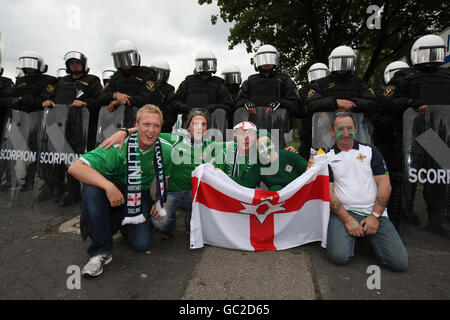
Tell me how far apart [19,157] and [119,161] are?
9.03 ft

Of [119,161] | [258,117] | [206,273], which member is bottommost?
[206,273]

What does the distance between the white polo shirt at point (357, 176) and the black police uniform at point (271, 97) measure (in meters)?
1.63

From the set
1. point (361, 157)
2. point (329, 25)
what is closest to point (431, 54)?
point (361, 157)

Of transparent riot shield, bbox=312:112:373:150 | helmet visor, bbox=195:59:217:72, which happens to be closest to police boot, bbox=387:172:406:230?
transparent riot shield, bbox=312:112:373:150

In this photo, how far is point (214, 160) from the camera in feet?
10.2

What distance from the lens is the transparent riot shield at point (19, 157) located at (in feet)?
13.0

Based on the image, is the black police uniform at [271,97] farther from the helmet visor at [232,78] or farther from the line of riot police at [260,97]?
the helmet visor at [232,78]

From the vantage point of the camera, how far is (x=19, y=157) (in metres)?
4.07

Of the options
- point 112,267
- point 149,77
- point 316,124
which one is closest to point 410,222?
point 316,124

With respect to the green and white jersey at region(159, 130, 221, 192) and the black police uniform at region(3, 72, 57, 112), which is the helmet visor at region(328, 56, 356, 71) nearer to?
the green and white jersey at region(159, 130, 221, 192)

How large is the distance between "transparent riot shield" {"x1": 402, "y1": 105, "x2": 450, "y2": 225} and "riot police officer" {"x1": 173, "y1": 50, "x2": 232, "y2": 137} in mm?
2721

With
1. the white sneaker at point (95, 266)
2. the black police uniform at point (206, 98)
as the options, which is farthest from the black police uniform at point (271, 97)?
the white sneaker at point (95, 266)

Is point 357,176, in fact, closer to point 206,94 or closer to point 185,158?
point 185,158
